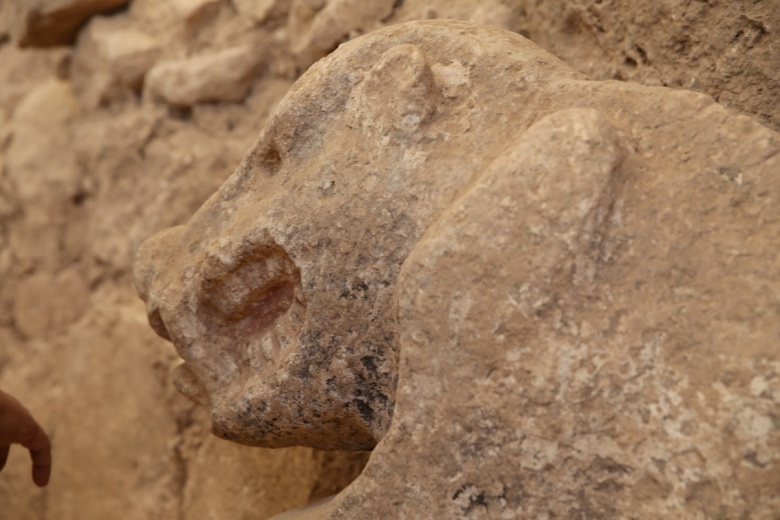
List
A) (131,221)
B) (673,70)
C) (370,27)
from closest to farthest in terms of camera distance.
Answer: (673,70) → (370,27) → (131,221)

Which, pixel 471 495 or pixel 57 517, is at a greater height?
pixel 471 495

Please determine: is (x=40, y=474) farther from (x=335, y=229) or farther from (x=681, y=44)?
(x=681, y=44)

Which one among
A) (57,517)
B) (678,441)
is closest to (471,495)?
(678,441)

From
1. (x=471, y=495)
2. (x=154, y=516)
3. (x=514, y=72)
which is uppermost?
(x=514, y=72)

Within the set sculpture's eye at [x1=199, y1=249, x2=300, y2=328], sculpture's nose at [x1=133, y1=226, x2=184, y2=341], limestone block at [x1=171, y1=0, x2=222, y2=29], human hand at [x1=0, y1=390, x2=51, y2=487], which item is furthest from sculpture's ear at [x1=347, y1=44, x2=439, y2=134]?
limestone block at [x1=171, y1=0, x2=222, y2=29]

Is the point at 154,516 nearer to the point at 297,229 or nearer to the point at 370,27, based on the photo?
the point at 297,229

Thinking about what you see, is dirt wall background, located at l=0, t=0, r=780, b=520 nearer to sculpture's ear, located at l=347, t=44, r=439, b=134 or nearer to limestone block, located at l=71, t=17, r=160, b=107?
limestone block, located at l=71, t=17, r=160, b=107

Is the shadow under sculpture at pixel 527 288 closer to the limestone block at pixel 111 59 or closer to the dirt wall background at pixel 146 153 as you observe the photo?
the dirt wall background at pixel 146 153

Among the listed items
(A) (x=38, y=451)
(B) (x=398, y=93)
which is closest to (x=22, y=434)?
(A) (x=38, y=451)
